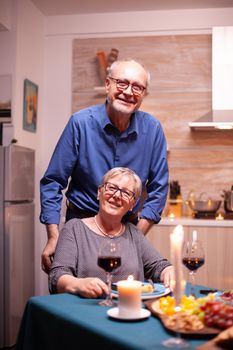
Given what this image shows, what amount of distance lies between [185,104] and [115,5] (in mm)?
1112

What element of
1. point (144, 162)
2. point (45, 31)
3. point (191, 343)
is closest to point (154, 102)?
point (45, 31)

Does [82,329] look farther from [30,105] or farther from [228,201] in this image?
[30,105]

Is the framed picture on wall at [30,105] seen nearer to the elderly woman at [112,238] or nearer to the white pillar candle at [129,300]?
the elderly woman at [112,238]

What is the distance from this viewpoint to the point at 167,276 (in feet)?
6.26

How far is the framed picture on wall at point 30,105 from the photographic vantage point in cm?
436

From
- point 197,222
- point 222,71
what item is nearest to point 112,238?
point 197,222

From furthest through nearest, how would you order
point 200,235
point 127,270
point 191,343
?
point 200,235
point 127,270
point 191,343

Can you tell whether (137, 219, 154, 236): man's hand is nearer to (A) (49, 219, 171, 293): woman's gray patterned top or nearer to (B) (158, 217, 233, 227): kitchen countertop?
(A) (49, 219, 171, 293): woman's gray patterned top

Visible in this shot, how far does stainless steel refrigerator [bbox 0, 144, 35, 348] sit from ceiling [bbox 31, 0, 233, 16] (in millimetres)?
1513

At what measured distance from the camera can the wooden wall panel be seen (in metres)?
4.61

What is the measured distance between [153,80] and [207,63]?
52 centimetres

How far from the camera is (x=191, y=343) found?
121 centimetres

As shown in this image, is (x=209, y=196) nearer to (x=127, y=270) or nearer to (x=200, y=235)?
(x=200, y=235)

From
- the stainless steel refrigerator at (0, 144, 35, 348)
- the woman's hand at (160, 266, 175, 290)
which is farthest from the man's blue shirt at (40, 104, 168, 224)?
the stainless steel refrigerator at (0, 144, 35, 348)
